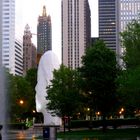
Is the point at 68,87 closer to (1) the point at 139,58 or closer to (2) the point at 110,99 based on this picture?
(2) the point at 110,99

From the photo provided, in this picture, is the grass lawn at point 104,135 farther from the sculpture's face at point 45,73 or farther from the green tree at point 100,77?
the sculpture's face at point 45,73

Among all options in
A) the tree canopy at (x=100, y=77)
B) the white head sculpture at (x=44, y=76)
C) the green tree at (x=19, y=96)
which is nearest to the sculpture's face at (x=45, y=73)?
the white head sculpture at (x=44, y=76)

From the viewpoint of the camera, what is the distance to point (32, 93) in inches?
4483

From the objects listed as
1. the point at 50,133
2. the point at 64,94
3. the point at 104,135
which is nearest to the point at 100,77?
the point at 64,94

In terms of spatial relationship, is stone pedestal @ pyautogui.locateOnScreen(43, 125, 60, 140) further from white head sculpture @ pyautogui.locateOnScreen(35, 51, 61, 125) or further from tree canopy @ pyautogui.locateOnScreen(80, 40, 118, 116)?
white head sculpture @ pyautogui.locateOnScreen(35, 51, 61, 125)

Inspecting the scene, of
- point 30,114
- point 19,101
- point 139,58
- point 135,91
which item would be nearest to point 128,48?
point 139,58

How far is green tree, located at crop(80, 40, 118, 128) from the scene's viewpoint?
67438 mm

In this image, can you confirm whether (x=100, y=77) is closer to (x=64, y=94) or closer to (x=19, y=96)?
(x=64, y=94)

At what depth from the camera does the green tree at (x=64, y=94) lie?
7150cm

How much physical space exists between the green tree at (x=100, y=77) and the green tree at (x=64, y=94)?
249cm

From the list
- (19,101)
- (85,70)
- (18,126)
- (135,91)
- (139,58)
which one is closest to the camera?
(135,91)

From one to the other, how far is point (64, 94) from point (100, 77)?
7.18 metres

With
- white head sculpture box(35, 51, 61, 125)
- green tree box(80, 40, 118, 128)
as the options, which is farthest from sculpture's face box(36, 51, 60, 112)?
green tree box(80, 40, 118, 128)

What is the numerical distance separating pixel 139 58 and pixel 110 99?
52.5ft
